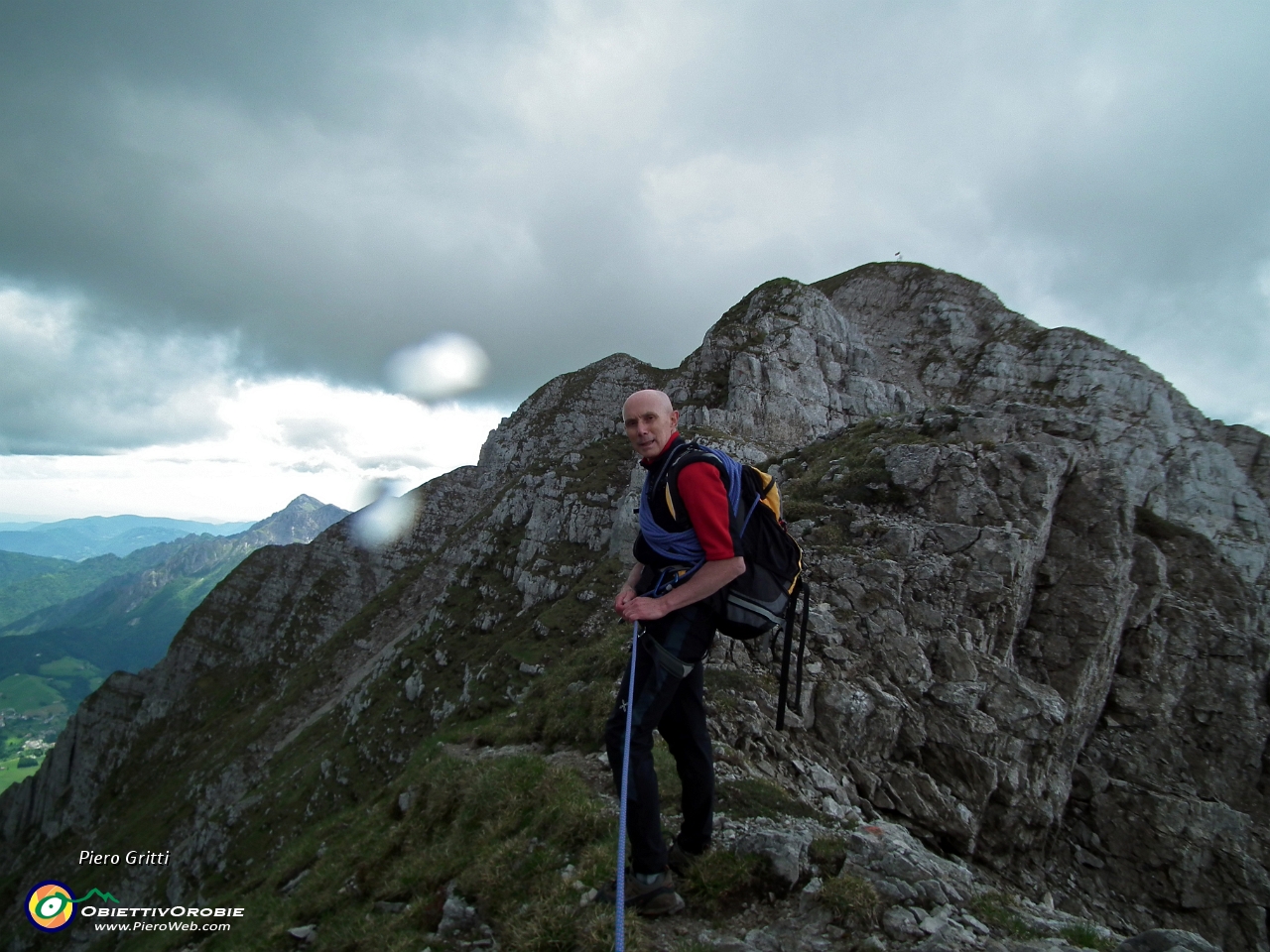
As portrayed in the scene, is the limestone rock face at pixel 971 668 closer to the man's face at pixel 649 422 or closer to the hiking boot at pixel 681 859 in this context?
the hiking boot at pixel 681 859

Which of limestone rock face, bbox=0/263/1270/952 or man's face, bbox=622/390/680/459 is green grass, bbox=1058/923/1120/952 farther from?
man's face, bbox=622/390/680/459

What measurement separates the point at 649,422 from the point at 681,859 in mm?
4760

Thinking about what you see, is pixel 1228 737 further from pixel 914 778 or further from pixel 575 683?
pixel 575 683

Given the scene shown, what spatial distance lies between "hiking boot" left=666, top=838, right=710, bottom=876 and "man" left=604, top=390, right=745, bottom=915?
15 mm

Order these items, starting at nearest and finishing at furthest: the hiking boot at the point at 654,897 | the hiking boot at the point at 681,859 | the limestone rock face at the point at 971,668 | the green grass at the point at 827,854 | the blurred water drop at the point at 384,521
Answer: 1. the hiking boot at the point at 654,897
2. the hiking boot at the point at 681,859
3. the green grass at the point at 827,854
4. the limestone rock face at the point at 971,668
5. the blurred water drop at the point at 384,521

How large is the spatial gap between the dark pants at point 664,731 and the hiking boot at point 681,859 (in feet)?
0.91

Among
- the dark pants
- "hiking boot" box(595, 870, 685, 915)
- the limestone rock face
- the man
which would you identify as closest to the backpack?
the man

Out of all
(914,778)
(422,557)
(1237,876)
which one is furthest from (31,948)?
(1237,876)

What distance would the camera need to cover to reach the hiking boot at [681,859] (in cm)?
569

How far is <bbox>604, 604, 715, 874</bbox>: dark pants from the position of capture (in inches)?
203

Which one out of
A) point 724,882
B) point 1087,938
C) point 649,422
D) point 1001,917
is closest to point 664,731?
point 724,882

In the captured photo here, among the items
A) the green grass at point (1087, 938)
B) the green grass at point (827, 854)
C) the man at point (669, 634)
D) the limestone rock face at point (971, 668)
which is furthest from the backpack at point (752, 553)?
the green grass at point (1087, 938)

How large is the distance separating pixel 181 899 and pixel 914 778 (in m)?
52.5

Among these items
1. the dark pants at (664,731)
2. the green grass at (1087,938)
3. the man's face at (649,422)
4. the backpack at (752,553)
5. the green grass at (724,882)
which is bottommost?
the green grass at (1087,938)
